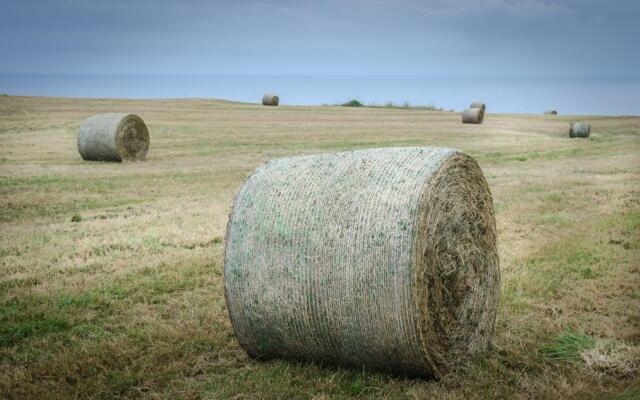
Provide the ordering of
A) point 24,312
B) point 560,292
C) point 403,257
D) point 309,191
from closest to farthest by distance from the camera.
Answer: point 403,257 → point 309,191 → point 24,312 → point 560,292

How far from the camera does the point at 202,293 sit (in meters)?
7.38

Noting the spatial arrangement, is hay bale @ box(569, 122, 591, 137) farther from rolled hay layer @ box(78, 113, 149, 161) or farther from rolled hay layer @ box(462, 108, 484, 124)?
rolled hay layer @ box(78, 113, 149, 161)

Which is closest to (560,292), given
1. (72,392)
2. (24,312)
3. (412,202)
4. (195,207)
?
(412,202)

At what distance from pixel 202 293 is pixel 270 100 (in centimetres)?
4569

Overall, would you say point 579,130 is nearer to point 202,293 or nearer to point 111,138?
point 111,138

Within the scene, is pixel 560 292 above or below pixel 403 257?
below

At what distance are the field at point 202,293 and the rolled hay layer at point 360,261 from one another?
0.26 meters

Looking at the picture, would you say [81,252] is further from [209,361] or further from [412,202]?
[412,202]

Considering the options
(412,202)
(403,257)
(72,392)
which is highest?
(412,202)

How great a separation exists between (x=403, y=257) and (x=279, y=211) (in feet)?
3.60

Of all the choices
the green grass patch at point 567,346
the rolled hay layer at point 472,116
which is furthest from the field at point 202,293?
the rolled hay layer at point 472,116

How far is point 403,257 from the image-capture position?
15.6ft

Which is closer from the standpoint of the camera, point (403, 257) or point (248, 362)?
point (403, 257)

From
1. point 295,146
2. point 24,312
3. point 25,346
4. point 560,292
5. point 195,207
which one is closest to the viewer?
point 25,346
